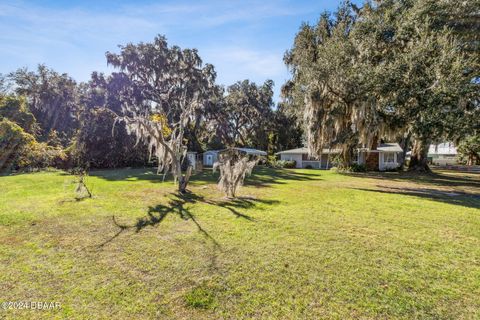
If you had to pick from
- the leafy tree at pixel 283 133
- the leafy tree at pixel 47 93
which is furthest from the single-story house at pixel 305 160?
the leafy tree at pixel 47 93

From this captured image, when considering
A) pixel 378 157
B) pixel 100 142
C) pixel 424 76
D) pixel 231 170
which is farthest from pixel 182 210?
pixel 378 157

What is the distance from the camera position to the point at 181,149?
10141 millimetres

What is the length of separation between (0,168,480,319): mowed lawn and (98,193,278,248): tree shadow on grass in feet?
0.15

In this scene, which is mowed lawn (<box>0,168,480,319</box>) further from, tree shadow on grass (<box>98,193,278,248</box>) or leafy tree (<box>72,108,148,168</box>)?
leafy tree (<box>72,108,148,168</box>)

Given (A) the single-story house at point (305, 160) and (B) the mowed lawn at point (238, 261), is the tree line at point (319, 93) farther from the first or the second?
(A) the single-story house at point (305, 160)

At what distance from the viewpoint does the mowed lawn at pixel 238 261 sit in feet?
10.2

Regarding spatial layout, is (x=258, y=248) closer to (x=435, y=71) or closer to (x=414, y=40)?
(x=435, y=71)

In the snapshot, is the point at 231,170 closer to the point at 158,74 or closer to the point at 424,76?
the point at 424,76

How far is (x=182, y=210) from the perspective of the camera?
24.8 ft

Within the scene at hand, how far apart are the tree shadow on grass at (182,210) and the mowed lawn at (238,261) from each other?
0.15ft

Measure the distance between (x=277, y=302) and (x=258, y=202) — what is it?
567cm

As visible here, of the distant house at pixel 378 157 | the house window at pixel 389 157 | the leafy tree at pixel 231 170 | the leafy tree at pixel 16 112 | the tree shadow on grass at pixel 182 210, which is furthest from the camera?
the house window at pixel 389 157

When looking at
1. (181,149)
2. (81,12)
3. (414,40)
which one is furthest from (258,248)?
(414,40)

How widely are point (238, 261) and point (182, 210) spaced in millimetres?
3702
